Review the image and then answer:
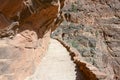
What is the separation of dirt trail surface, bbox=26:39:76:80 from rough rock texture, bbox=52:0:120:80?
2.22 m

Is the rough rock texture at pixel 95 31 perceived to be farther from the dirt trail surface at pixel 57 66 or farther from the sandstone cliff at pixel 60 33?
the dirt trail surface at pixel 57 66

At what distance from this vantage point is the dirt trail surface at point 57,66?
159 inches

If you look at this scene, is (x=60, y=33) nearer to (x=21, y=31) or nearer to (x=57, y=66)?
(x=57, y=66)

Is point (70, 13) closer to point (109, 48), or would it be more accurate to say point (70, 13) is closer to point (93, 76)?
point (109, 48)

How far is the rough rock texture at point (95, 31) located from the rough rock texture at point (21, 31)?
498cm

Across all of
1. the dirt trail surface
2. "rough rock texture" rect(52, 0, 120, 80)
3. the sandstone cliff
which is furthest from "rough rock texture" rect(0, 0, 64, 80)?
"rough rock texture" rect(52, 0, 120, 80)

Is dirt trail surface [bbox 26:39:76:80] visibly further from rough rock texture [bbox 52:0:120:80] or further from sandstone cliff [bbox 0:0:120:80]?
rough rock texture [bbox 52:0:120:80]

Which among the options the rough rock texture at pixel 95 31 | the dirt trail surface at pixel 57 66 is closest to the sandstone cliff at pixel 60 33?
the rough rock texture at pixel 95 31

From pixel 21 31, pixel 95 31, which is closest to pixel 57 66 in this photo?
pixel 21 31

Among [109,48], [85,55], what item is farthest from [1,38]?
[109,48]

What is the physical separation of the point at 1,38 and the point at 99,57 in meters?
5.92

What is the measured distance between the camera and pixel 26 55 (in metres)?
2.50

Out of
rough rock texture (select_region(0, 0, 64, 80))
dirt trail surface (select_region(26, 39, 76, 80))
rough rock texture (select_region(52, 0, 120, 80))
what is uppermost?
rough rock texture (select_region(0, 0, 64, 80))

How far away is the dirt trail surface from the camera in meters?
4.05
